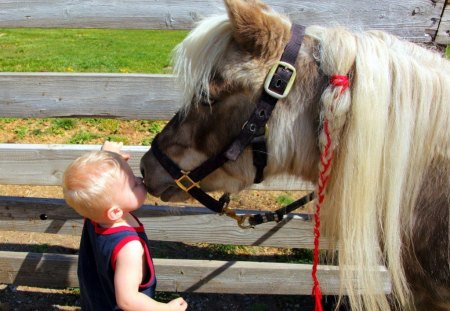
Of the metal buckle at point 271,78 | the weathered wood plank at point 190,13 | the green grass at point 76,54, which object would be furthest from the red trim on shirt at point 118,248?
the green grass at point 76,54

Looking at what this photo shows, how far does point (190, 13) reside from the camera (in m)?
2.64

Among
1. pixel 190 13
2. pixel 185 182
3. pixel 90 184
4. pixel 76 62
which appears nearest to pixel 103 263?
pixel 90 184

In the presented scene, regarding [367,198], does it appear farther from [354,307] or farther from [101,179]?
[101,179]

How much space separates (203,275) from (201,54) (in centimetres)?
180

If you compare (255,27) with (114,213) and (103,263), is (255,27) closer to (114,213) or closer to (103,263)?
(114,213)

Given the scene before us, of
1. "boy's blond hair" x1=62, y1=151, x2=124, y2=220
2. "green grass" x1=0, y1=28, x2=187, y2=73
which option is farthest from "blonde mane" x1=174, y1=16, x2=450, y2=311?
"green grass" x1=0, y1=28, x2=187, y2=73

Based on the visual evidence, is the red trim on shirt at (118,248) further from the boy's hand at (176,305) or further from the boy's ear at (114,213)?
the boy's hand at (176,305)

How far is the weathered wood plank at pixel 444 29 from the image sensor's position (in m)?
2.58

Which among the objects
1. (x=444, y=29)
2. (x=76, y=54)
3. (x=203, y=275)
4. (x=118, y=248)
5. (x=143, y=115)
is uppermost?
(x=444, y=29)

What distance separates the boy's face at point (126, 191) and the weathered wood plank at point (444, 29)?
1.94 metres

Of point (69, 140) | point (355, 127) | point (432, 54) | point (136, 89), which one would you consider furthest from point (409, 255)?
point (69, 140)

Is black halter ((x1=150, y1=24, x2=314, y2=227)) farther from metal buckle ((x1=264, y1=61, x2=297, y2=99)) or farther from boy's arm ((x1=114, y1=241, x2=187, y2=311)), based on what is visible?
boy's arm ((x1=114, y1=241, x2=187, y2=311))

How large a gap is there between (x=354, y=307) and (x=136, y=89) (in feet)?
5.74

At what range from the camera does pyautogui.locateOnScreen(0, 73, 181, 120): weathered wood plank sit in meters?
2.75
